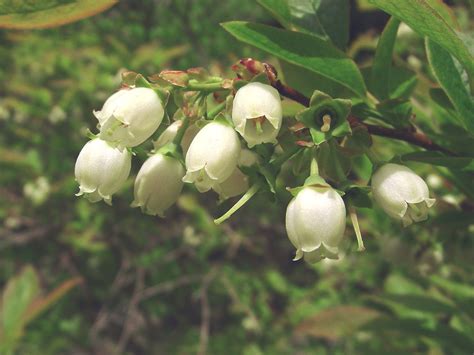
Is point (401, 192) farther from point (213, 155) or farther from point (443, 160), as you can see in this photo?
point (213, 155)

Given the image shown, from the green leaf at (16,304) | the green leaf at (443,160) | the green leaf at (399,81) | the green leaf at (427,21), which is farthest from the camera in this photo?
the green leaf at (16,304)

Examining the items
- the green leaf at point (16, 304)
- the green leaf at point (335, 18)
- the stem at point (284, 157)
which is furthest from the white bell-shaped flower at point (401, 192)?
the green leaf at point (16, 304)

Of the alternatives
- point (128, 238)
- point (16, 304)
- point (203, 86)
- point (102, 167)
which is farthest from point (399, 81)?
point (128, 238)

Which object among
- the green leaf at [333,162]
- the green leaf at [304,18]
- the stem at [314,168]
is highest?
the green leaf at [304,18]

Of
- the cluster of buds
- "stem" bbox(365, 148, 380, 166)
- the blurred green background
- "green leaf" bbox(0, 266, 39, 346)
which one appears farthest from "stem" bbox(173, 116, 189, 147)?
the blurred green background

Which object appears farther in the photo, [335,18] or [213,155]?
[335,18]

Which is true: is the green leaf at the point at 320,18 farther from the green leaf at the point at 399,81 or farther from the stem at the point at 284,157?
the stem at the point at 284,157

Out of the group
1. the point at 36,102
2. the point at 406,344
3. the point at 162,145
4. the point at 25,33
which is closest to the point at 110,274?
the point at 36,102
